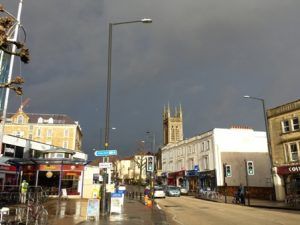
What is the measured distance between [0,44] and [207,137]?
50.5 meters

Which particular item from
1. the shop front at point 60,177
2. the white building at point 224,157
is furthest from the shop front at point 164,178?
the shop front at point 60,177

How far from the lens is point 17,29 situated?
60.5 feet

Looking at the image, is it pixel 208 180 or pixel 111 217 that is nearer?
pixel 111 217

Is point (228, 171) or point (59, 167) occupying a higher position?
point (228, 171)

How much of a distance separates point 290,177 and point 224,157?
65.0 feet

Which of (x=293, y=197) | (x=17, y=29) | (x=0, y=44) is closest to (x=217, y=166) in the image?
(x=293, y=197)

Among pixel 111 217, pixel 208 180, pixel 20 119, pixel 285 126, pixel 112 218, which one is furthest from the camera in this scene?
pixel 20 119

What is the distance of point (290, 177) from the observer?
35.4 meters

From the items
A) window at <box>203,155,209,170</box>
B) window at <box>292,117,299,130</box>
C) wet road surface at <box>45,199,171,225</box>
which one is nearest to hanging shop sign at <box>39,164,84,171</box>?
wet road surface at <box>45,199,171,225</box>

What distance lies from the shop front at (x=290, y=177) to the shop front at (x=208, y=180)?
18.2m

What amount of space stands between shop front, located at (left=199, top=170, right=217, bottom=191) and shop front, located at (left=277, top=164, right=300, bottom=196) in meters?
18.2

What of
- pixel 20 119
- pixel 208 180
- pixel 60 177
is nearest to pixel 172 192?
pixel 208 180

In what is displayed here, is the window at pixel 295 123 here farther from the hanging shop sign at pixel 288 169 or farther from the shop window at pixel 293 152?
the hanging shop sign at pixel 288 169

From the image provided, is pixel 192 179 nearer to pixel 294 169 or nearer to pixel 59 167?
pixel 294 169
